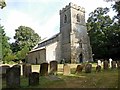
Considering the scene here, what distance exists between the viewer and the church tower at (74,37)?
44.4 metres

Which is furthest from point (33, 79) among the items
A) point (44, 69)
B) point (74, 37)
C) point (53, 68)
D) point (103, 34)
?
point (103, 34)

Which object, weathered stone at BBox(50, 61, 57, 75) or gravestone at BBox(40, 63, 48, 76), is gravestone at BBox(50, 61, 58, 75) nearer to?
weathered stone at BBox(50, 61, 57, 75)

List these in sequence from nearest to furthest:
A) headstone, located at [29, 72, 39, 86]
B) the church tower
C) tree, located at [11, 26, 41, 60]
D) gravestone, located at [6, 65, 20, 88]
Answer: gravestone, located at [6, 65, 20, 88] → headstone, located at [29, 72, 39, 86] → the church tower → tree, located at [11, 26, 41, 60]

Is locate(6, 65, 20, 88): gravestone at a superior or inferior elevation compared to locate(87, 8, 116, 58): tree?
inferior

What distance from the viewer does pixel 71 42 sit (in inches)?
1750

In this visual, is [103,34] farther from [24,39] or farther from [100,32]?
[24,39]

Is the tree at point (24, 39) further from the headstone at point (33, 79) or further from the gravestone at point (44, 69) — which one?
the headstone at point (33, 79)

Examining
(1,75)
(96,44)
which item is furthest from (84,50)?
(1,75)

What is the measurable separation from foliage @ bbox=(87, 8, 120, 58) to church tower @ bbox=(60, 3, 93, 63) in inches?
70.4

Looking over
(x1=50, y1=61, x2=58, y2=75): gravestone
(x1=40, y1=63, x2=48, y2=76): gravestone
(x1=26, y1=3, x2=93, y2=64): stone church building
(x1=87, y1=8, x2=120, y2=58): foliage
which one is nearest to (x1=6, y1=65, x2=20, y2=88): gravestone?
(x1=40, y1=63, x2=48, y2=76): gravestone

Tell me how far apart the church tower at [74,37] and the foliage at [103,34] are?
1.79 m

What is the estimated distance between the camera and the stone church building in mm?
44312

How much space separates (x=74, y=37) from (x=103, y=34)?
6.25 meters

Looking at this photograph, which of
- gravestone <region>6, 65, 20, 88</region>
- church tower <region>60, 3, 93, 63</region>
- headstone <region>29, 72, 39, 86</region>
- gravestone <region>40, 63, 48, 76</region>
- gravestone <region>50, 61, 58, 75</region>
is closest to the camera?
gravestone <region>6, 65, 20, 88</region>
